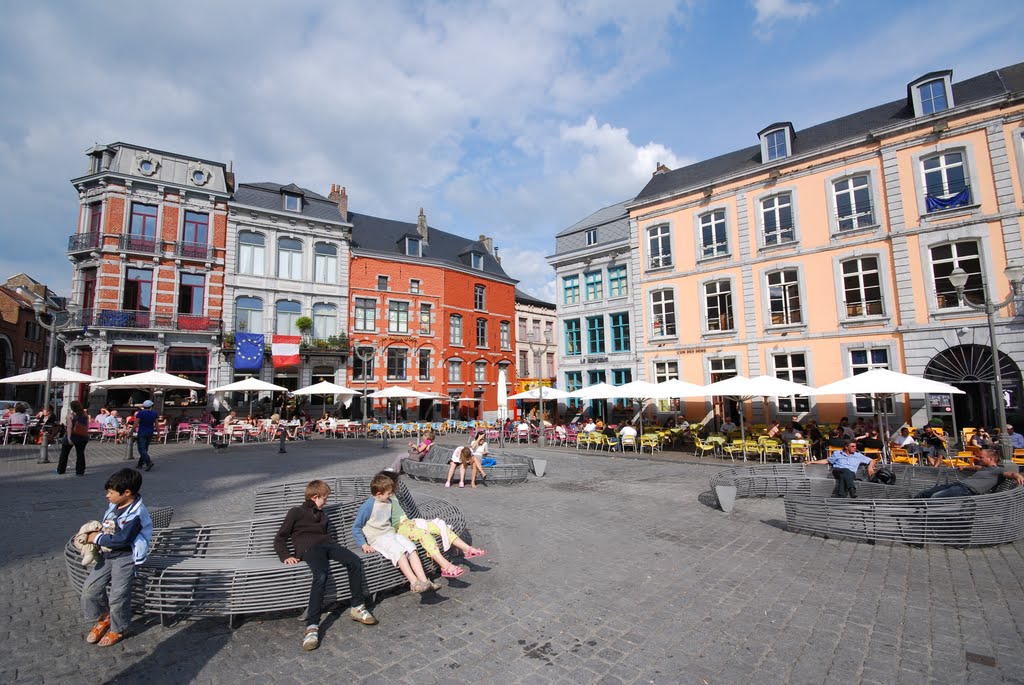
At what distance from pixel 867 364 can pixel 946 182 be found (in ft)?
21.6

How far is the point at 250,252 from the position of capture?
2745 centimetres

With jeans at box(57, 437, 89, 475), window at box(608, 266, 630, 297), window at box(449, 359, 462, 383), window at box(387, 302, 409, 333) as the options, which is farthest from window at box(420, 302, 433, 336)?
jeans at box(57, 437, 89, 475)

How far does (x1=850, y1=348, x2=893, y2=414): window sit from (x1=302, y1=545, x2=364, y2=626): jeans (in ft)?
63.8

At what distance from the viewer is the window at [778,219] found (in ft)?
66.3

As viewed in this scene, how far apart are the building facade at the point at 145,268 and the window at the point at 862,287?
2869 cm

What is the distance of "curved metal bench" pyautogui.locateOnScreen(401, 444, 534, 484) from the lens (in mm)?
11123

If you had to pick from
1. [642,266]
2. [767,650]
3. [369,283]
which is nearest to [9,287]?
[369,283]

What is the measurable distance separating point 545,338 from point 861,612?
39.7m

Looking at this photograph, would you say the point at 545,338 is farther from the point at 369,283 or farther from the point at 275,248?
the point at 275,248

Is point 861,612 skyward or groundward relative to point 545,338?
groundward

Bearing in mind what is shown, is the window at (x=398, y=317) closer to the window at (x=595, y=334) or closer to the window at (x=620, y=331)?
the window at (x=595, y=334)

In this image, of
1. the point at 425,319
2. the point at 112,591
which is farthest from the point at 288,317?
the point at 112,591

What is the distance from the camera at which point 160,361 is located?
79.5 feet

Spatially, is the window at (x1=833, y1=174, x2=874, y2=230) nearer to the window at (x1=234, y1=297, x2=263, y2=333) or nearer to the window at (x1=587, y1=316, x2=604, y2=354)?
the window at (x1=587, y1=316, x2=604, y2=354)
